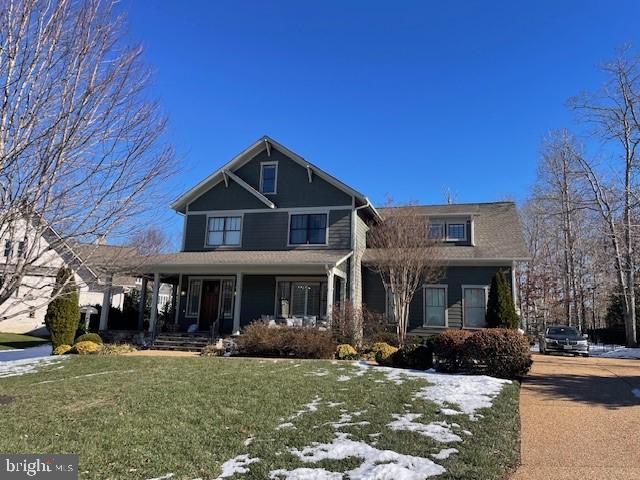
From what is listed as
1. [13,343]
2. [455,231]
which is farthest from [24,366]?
[455,231]

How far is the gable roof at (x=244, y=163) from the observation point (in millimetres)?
Answer: 20266

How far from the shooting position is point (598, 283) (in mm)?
36719

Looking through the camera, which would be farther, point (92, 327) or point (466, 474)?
point (92, 327)

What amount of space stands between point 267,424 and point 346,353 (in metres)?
8.02

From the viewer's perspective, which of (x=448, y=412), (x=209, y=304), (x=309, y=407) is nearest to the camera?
(x=448, y=412)

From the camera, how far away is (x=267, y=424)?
671 cm

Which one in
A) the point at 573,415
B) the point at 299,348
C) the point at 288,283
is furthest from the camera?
the point at 288,283

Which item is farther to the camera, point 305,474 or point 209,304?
point 209,304

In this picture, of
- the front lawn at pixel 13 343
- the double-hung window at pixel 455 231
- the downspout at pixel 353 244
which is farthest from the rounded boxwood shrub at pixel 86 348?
the double-hung window at pixel 455 231

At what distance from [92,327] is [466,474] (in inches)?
823

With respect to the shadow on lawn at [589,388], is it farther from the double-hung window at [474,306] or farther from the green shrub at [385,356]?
the double-hung window at [474,306]

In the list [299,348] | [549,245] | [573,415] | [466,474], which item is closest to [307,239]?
[299,348]

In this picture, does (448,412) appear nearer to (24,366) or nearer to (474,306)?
(24,366)

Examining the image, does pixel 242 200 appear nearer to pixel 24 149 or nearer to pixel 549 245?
pixel 24 149
